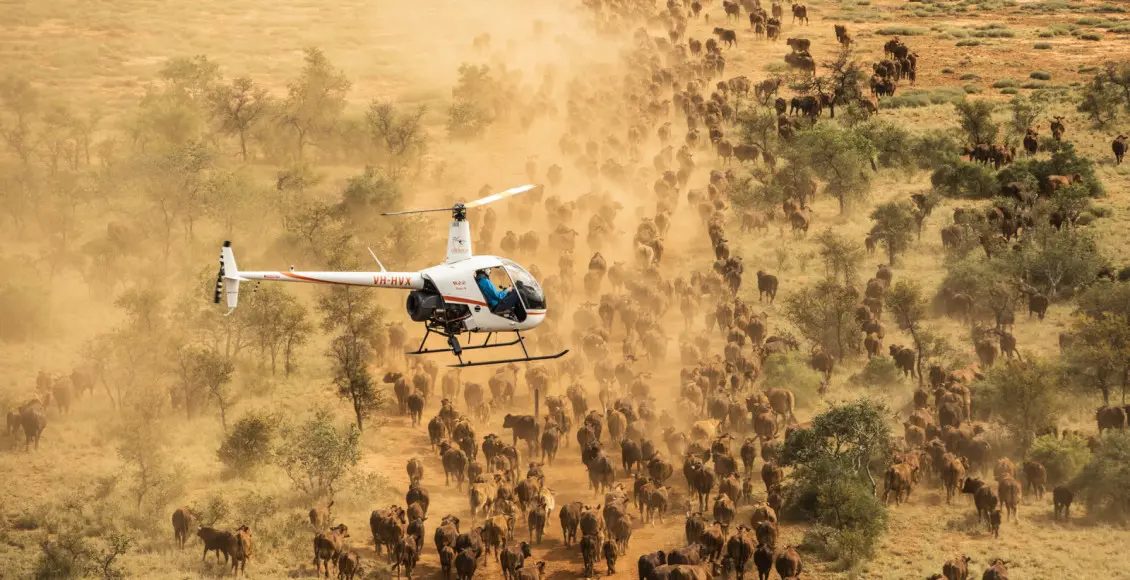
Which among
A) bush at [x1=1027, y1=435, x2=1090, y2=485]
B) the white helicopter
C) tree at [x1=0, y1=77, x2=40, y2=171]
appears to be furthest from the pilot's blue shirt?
tree at [x1=0, y1=77, x2=40, y2=171]

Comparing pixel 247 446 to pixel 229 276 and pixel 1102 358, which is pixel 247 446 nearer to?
pixel 229 276

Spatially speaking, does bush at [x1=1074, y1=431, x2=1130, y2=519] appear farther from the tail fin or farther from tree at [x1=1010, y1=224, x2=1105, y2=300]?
the tail fin

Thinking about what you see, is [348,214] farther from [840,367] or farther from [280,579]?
[280,579]

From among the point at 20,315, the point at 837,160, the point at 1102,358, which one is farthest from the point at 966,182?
the point at 20,315

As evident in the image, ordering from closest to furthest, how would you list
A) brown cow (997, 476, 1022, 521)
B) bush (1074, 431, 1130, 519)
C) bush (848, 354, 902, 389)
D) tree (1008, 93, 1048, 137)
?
1. brown cow (997, 476, 1022, 521)
2. bush (1074, 431, 1130, 519)
3. bush (848, 354, 902, 389)
4. tree (1008, 93, 1048, 137)

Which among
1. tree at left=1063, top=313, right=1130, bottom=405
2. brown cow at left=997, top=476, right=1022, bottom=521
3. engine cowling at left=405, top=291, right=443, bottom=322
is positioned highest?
engine cowling at left=405, top=291, right=443, bottom=322

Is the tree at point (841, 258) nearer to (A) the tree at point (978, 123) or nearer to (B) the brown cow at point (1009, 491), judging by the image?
(B) the brown cow at point (1009, 491)
